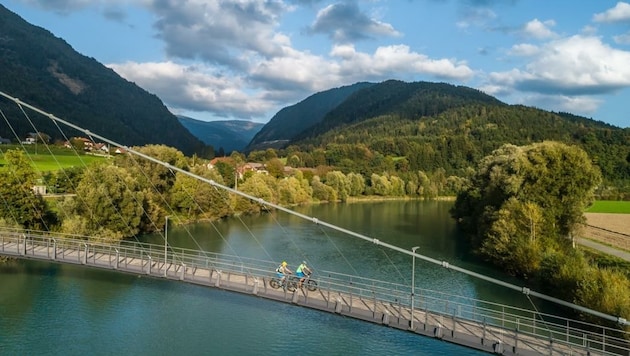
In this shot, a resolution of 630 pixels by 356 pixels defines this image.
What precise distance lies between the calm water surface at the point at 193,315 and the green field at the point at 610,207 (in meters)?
26.7

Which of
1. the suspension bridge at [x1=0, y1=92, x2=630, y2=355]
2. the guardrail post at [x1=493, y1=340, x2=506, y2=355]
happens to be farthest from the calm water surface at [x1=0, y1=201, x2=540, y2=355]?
the guardrail post at [x1=493, y1=340, x2=506, y2=355]

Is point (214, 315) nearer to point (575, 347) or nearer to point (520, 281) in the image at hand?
point (575, 347)

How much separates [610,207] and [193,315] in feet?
167

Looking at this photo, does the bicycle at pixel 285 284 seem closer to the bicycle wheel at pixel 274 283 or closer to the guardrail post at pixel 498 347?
the bicycle wheel at pixel 274 283

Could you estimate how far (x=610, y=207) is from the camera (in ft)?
179

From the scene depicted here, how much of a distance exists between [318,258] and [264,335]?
42.4 feet

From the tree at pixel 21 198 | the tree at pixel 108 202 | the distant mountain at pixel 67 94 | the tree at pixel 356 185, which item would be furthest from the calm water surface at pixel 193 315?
the distant mountain at pixel 67 94

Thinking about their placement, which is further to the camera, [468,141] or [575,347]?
[468,141]

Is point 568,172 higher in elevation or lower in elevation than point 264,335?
higher

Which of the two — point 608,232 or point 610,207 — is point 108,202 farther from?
point 610,207

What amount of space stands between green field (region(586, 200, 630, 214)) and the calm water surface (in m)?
26.7

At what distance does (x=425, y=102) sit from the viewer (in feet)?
618

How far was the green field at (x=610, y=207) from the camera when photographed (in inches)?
1994

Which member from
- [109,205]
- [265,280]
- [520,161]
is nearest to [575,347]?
[265,280]
